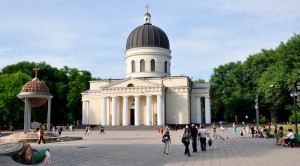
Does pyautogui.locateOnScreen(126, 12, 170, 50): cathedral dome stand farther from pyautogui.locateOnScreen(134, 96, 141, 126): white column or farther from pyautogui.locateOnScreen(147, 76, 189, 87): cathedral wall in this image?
pyautogui.locateOnScreen(134, 96, 141, 126): white column

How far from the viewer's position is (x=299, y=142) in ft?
65.3

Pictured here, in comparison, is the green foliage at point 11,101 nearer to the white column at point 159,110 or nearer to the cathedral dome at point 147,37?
the cathedral dome at point 147,37

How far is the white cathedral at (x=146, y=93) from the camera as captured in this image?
183ft

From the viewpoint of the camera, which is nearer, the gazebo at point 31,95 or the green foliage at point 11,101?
the gazebo at point 31,95

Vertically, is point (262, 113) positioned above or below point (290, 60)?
below

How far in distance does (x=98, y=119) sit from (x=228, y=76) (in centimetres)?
3372

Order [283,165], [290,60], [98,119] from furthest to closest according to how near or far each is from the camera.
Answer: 1. [98,119]
2. [290,60]
3. [283,165]

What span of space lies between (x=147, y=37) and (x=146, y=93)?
1270 centimetres

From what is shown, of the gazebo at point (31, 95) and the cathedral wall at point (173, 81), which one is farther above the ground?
the cathedral wall at point (173, 81)

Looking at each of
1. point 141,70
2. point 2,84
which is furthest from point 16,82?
point 141,70

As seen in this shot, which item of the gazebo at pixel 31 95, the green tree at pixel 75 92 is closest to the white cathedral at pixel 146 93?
the green tree at pixel 75 92

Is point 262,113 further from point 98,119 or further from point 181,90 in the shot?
point 98,119

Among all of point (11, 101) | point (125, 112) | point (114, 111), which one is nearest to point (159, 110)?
point (125, 112)

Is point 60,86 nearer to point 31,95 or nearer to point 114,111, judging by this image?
point 114,111
